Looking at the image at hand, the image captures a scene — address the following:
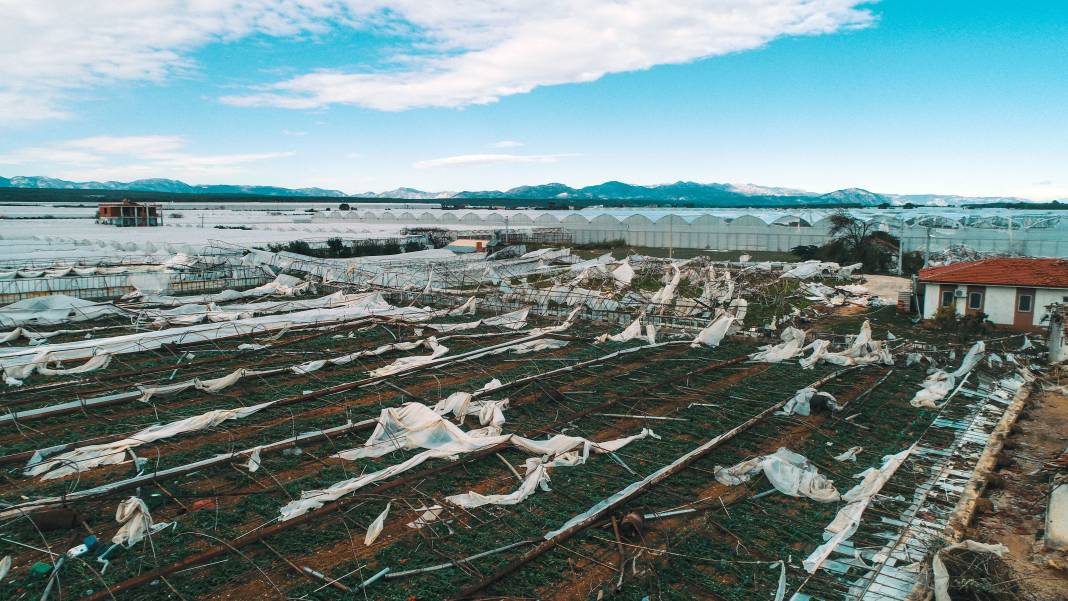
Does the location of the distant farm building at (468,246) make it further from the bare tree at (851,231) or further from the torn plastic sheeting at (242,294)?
the bare tree at (851,231)

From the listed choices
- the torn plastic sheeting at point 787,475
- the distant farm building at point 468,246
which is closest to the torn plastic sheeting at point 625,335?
the torn plastic sheeting at point 787,475

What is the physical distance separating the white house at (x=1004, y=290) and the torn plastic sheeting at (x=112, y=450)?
1653 centimetres

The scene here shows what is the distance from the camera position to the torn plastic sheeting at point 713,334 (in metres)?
13.7

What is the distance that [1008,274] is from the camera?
1611 centimetres

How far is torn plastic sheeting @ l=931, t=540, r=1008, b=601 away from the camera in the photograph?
16.3ft

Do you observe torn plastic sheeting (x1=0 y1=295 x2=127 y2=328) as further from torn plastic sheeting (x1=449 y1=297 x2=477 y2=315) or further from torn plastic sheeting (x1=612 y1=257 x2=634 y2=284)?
torn plastic sheeting (x1=612 y1=257 x2=634 y2=284)

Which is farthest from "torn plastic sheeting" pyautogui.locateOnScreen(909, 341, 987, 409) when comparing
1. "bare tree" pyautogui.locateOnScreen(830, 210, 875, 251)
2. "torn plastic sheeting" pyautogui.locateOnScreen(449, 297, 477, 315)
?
"bare tree" pyautogui.locateOnScreen(830, 210, 875, 251)

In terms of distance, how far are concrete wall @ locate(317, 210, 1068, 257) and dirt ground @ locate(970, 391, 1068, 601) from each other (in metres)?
18.6

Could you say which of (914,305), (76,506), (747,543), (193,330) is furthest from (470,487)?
(914,305)

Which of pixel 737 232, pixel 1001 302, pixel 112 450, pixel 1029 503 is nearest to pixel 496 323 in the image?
pixel 112 450

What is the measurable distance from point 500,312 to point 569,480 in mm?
10534

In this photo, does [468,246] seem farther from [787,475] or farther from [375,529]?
[375,529]

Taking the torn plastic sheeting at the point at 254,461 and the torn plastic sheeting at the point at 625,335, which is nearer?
the torn plastic sheeting at the point at 254,461

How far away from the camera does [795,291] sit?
20.6m
